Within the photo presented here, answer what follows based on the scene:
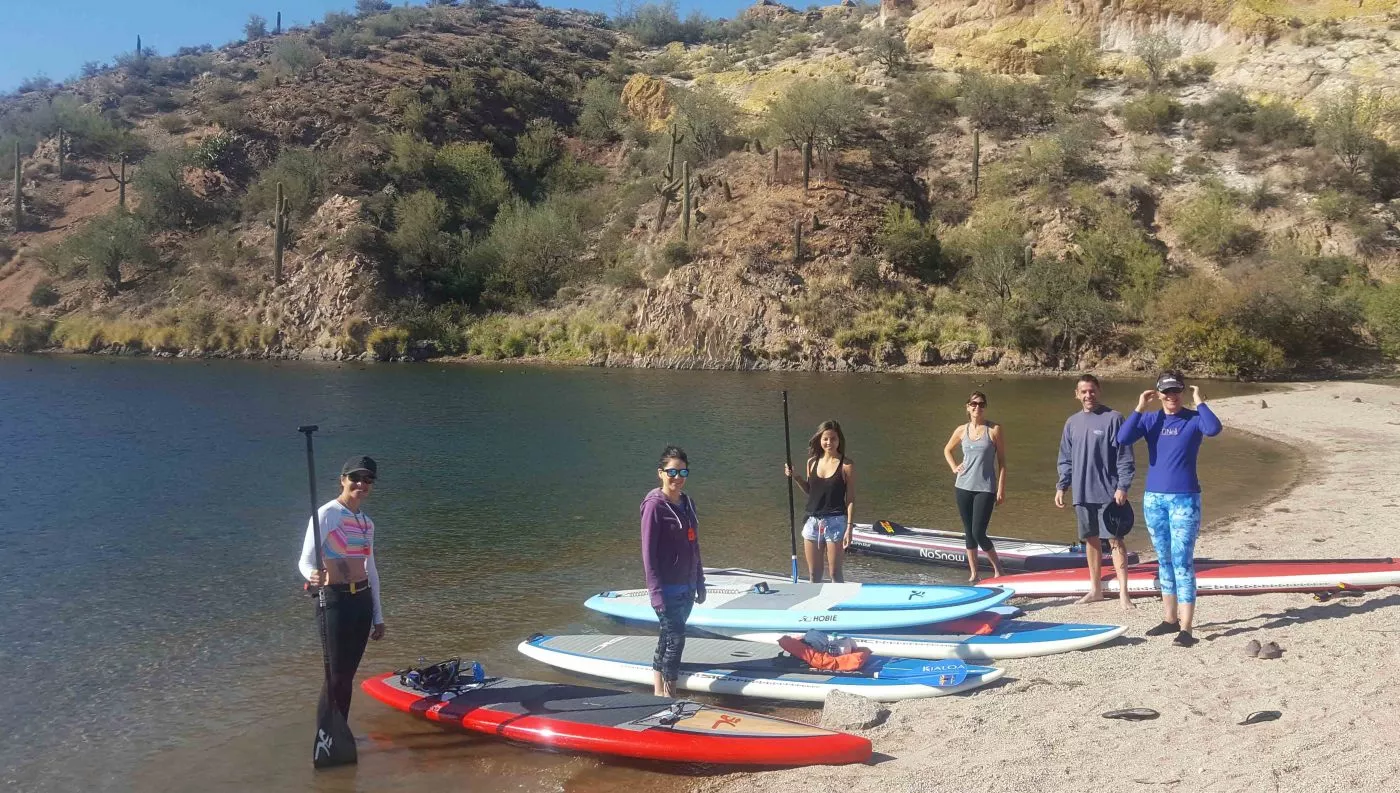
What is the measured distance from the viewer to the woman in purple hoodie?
6.10 m

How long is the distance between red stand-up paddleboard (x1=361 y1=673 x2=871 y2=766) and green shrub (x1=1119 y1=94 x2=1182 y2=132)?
184 feet

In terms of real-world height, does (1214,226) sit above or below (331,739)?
above

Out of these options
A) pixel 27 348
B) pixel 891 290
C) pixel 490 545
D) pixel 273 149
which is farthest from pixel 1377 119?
pixel 27 348

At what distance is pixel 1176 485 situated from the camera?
21.5 feet

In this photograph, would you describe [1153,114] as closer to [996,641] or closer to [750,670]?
[996,641]

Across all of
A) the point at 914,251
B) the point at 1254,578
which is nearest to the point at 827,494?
the point at 1254,578

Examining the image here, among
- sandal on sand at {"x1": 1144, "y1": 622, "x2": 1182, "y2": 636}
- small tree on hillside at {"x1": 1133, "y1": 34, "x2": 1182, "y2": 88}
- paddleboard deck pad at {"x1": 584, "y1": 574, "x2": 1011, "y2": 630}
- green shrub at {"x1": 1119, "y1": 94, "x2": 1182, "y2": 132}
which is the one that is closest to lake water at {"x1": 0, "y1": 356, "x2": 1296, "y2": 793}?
paddleboard deck pad at {"x1": 584, "y1": 574, "x2": 1011, "y2": 630}

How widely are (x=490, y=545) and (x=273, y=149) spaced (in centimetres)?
5874

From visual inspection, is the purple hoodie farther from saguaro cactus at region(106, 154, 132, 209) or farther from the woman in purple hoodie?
saguaro cactus at region(106, 154, 132, 209)

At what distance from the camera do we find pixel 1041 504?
1457 centimetres

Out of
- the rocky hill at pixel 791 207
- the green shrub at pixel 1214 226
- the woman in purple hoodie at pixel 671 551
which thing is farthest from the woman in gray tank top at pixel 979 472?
the green shrub at pixel 1214 226

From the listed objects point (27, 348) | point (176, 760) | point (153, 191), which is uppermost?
point (153, 191)

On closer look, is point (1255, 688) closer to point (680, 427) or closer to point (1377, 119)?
point (680, 427)

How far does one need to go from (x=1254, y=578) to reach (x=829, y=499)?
3.83 meters
